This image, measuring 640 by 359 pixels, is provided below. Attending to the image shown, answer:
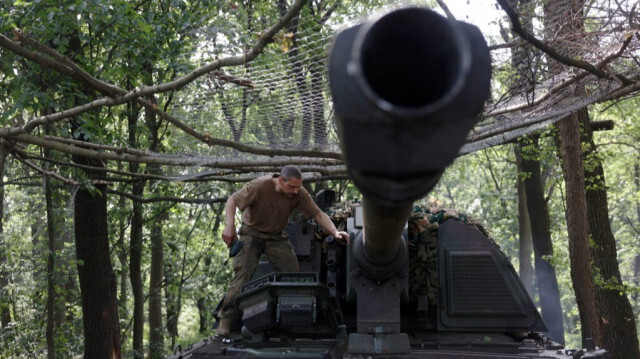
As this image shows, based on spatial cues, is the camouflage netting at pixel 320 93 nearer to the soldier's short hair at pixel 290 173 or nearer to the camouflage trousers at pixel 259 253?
the soldier's short hair at pixel 290 173

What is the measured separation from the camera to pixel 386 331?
6.91 metres

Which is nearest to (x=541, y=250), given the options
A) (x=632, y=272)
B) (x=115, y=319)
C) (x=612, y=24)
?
(x=115, y=319)

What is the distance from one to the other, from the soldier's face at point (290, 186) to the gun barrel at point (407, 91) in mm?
5416

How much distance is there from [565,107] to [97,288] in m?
8.29

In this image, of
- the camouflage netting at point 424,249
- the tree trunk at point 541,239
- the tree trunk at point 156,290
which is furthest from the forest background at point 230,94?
the tree trunk at point 156,290

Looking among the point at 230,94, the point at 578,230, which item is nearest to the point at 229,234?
the point at 230,94

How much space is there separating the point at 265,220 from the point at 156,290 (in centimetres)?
1389

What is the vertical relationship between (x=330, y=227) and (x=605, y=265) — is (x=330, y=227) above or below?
below

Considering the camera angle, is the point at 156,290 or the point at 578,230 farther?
the point at 156,290

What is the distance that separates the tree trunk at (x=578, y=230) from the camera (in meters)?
10.8

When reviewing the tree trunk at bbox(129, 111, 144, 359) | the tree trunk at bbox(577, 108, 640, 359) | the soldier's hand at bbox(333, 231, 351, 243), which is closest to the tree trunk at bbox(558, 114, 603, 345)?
the tree trunk at bbox(577, 108, 640, 359)

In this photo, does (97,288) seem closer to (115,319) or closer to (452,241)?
(115,319)

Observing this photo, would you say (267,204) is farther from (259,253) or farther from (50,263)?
(50,263)

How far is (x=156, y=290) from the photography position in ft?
69.9
